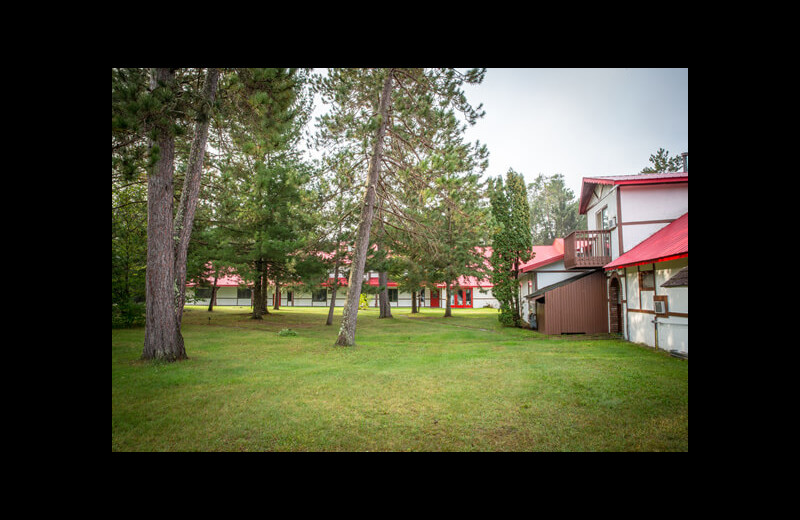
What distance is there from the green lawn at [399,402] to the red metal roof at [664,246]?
222 cm

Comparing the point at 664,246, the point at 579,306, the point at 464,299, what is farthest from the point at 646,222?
the point at 464,299

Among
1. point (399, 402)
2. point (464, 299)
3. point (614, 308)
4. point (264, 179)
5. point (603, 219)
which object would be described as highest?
point (264, 179)

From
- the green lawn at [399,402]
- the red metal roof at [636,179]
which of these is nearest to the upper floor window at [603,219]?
the red metal roof at [636,179]

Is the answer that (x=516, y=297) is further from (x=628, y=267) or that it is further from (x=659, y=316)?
(x=659, y=316)

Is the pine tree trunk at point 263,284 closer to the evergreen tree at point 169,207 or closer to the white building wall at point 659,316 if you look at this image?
the evergreen tree at point 169,207

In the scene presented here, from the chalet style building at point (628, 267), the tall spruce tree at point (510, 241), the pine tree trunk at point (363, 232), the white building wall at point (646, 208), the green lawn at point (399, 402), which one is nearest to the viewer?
the green lawn at point (399, 402)

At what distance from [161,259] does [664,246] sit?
11.3 meters

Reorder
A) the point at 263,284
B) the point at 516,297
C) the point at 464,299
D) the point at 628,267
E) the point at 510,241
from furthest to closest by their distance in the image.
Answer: the point at 464,299 < the point at 263,284 < the point at 516,297 < the point at 510,241 < the point at 628,267

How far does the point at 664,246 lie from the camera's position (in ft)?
26.8

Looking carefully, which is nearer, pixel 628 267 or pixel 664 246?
pixel 664 246

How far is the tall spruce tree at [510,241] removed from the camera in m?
15.4

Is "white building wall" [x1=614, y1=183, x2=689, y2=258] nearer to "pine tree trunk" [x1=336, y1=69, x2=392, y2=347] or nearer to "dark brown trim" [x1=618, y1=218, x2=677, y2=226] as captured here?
"dark brown trim" [x1=618, y1=218, x2=677, y2=226]
